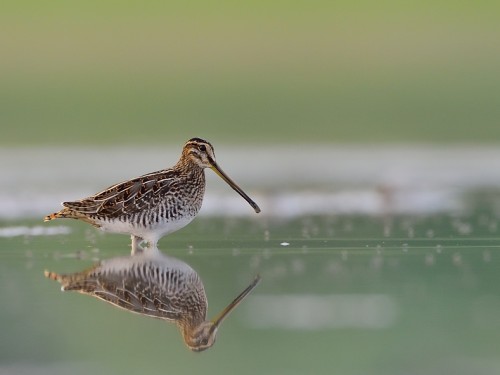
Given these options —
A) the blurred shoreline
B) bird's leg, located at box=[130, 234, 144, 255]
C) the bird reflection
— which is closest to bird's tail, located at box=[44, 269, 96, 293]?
the bird reflection

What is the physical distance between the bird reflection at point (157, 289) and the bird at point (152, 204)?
1.65ft

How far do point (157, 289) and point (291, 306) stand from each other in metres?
1.06

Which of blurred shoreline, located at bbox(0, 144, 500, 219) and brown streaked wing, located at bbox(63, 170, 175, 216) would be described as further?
blurred shoreline, located at bbox(0, 144, 500, 219)

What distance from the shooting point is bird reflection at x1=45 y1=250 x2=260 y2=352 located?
862 centimetres

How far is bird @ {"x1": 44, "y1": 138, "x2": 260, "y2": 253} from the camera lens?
1181 centimetres

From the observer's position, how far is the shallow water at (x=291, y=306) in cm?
788

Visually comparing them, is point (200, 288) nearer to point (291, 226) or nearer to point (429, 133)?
point (291, 226)

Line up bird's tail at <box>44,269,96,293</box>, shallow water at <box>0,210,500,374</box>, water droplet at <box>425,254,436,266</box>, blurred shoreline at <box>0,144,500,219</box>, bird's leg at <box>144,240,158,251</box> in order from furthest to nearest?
blurred shoreline at <box>0,144,500,219</box>, bird's leg at <box>144,240,158,251</box>, water droplet at <box>425,254,436,266</box>, bird's tail at <box>44,269,96,293</box>, shallow water at <box>0,210,500,374</box>

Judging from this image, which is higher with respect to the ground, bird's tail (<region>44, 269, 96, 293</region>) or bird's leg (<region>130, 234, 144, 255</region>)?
bird's leg (<region>130, 234, 144, 255</region>)

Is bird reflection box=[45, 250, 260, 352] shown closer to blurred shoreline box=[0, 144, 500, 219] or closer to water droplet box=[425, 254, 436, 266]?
water droplet box=[425, 254, 436, 266]

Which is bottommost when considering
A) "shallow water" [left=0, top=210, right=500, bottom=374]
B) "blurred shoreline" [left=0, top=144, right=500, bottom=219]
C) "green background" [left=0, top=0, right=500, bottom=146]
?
"shallow water" [left=0, top=210, right=500, bottom=374]

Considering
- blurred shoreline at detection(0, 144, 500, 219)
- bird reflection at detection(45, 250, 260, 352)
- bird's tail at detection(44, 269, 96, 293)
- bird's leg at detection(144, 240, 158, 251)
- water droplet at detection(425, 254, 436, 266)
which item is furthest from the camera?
blurred shoreline at detection(0, 144, 500, 219)

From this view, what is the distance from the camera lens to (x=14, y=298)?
958cm

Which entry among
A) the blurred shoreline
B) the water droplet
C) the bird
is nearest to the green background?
the blurred shoreline
